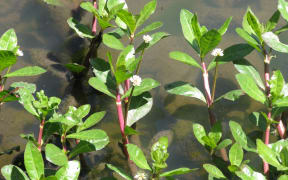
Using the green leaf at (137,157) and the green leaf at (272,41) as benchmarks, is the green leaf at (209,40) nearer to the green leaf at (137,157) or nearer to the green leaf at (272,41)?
the green leaf at (272,41)

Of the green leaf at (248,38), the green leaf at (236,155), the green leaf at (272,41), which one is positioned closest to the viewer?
the green leaf at (236,155)

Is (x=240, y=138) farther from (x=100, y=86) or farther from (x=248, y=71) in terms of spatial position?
(x=100, y=86)

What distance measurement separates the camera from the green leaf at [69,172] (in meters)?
2.37

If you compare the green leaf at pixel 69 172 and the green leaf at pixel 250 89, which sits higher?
the green leaf at pixel 250 89

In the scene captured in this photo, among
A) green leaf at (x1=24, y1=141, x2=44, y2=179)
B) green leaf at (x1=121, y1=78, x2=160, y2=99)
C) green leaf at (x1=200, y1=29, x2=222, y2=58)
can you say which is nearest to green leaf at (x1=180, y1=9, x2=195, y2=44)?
green leaf at (x1=200, y1=29, x2=222, y2=58)

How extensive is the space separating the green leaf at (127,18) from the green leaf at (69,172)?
1.06 meters

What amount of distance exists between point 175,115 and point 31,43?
4.45 feet

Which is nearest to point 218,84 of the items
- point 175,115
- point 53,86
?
point 175,115

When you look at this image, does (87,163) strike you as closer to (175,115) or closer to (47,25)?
(175,115)

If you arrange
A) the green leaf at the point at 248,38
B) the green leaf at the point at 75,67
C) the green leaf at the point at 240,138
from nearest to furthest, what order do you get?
the green leaf at the point at 240,138 < the green leaf at the point at 248,38 < the green leaf at the point at 75,67

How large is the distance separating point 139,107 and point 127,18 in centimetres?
60

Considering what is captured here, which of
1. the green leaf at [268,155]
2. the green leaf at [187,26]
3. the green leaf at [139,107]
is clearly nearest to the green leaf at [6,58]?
the green leaf at [139,107]

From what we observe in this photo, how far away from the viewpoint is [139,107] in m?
3.02

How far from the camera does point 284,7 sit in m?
3.04
